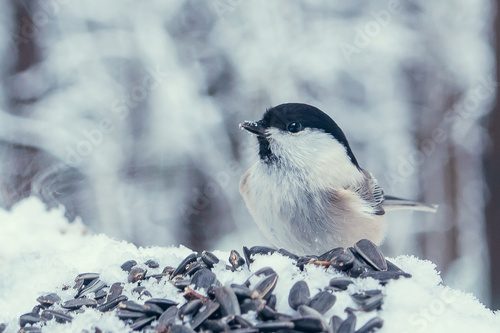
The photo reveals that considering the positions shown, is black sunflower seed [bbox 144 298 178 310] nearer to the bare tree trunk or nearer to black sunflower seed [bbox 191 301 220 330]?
black sunflower seed [bbox 191 301 220 330]

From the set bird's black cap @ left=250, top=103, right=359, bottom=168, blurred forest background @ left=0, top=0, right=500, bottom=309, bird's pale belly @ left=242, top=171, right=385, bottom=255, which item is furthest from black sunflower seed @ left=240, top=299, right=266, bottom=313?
blurred forest background @ left=0, top=0, right=500, bottom=309

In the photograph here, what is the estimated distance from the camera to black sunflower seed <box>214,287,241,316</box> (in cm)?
126

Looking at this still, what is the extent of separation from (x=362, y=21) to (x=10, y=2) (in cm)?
236

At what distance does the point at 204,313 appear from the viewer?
127cm

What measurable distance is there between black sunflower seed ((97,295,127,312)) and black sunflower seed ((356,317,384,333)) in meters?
0.52

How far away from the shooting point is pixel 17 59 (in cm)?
443

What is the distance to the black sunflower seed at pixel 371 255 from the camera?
144 cm

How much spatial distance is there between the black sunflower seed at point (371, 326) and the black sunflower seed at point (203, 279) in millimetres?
343

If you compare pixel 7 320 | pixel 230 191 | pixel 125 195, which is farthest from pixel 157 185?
pixel 7 320

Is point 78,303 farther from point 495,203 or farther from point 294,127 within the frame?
point 495,203

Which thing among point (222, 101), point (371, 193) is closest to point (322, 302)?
point (371, 193)

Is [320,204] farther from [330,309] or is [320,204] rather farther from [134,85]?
[134,85]

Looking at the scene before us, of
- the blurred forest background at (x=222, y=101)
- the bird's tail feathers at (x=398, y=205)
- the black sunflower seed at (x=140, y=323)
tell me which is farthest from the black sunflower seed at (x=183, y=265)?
the blurred forest background at (x=222, y=101)

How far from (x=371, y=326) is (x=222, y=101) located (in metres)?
3.06
